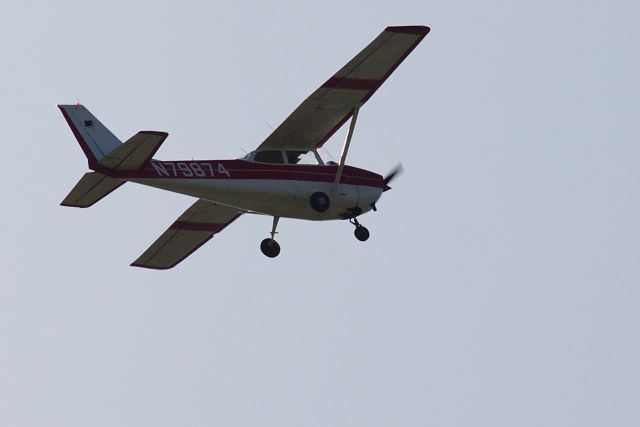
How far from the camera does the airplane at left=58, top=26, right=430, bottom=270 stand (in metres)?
35.3

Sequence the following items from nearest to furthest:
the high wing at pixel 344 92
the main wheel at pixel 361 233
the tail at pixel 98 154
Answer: the tail at pixel 98 154
the high wing at pixel 344 92
the main wheel at pixel 361 233

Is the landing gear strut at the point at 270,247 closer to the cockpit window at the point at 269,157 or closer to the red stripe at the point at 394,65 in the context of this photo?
the cockpit window at the point at 269,157

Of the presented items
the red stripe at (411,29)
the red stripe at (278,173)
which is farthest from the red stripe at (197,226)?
the red stripe at (411,29)

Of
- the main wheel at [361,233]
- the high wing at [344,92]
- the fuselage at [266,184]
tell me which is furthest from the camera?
the main wheel at [361,233]

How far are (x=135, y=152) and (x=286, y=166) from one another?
354 centimetres

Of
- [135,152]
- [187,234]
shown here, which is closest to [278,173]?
[135,152]

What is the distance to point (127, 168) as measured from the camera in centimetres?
3506

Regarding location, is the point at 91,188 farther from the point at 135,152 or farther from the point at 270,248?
A: the point at 270,248

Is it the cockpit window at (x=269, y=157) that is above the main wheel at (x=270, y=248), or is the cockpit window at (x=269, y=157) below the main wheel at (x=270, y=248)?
above

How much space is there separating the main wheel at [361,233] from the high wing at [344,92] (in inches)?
65.4

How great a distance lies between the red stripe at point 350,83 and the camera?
3644 centimetres

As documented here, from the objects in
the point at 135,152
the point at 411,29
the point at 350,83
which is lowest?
the point at 135,152

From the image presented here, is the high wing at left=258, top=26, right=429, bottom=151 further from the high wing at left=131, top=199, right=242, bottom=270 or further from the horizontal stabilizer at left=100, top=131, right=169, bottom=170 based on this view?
the horizontal stabilizer at left=100, top=131, right=169, bottom=170

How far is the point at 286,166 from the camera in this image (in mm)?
37219
